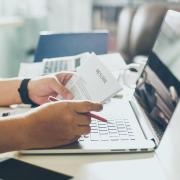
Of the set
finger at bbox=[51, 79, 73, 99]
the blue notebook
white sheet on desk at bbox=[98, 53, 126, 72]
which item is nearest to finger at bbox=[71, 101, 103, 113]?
finger at bbox=[51, 79, 73, 99]

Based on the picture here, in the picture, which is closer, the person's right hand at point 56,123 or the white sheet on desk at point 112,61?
the person's right hand at point 56,123

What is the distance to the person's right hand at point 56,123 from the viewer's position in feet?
2.35

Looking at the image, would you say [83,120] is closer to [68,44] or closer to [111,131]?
[111,131]

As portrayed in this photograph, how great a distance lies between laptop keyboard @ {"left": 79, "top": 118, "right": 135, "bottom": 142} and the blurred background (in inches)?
72.8

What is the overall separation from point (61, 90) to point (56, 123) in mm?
266

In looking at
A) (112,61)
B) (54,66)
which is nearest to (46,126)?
(54,66)

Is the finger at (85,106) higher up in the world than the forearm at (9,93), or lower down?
higher up

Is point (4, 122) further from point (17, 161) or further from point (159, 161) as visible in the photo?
point (159, 161)

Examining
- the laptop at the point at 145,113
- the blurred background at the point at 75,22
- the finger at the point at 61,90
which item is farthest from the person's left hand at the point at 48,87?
the blurred background at the point at 75,22

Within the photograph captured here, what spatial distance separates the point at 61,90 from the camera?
976 mm

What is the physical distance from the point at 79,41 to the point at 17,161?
880mm

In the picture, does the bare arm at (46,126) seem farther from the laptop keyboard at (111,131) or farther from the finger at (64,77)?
the finger at (64,77)

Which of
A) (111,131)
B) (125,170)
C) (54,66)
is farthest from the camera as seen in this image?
(54,66)

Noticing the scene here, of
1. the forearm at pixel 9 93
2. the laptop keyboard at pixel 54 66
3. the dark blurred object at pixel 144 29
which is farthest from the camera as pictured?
the dark blurred object at pixel 144 29
